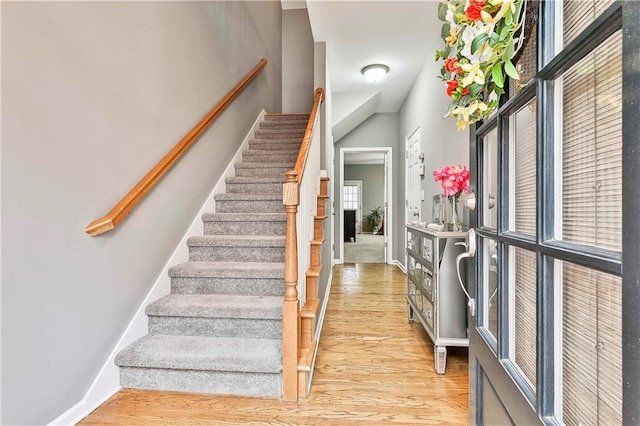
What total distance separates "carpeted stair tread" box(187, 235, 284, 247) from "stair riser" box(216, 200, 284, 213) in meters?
0.37

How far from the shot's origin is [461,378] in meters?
1.84

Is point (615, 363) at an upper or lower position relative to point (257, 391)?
upper

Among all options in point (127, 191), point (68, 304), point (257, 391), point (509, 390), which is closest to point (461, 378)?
point (257, 391)

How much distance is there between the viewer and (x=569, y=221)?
491 mm

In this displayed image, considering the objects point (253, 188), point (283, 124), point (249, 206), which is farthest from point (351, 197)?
point (249, 206)

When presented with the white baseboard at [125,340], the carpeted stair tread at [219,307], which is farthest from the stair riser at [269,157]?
the carpeted stair tread at [219,307]

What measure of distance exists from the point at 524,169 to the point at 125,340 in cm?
201

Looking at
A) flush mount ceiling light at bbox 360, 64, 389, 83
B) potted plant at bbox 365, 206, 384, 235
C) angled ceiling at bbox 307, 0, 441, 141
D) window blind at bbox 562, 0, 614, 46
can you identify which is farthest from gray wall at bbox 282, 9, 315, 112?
potted plant at bbox 365, 206, 384, 235

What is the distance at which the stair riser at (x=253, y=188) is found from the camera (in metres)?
2.92

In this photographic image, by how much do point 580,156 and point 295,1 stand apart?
18.7 feet

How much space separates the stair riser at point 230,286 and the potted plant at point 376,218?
9.40 meters

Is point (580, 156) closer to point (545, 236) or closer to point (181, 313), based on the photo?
point (545, 236)

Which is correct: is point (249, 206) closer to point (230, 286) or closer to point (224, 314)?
point (230, 286)

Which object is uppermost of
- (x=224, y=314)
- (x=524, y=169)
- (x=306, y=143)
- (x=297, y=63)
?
(x=297, y=63)
